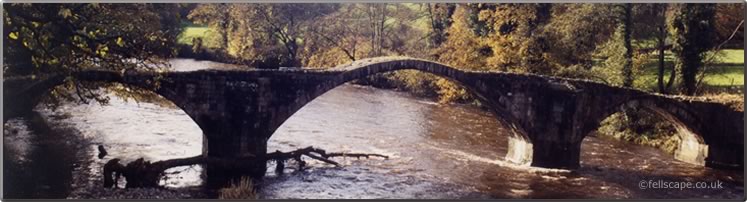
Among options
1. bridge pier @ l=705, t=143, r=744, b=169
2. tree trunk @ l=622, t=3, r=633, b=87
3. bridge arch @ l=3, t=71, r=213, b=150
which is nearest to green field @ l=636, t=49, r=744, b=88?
tree trunk @ l=622, t=3, r=633, b=87

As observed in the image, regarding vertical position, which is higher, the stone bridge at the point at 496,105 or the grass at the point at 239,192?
the stone bridge at the point at 496,105

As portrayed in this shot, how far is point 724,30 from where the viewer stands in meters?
34.1

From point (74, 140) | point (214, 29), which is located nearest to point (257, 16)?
point (214, 29)

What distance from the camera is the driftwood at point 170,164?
2144cm

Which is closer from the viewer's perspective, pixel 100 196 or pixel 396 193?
pixel 100 196

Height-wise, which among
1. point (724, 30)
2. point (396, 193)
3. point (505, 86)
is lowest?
point (396, 193)

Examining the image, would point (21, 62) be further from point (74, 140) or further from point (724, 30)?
point (724, 30)

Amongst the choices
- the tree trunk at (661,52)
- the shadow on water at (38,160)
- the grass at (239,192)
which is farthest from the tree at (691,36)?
the shadow on water at (38,160)

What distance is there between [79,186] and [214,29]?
105ft

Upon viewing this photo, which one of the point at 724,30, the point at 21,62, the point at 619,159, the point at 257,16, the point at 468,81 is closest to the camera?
the point at 21,62

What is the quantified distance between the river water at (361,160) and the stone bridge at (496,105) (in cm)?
102

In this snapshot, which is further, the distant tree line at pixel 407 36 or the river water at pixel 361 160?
the river water at pixel 361 160

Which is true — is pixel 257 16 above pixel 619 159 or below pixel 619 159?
above

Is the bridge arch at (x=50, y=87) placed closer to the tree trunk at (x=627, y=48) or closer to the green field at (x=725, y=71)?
the tree trunk at (x=627, y=48)
